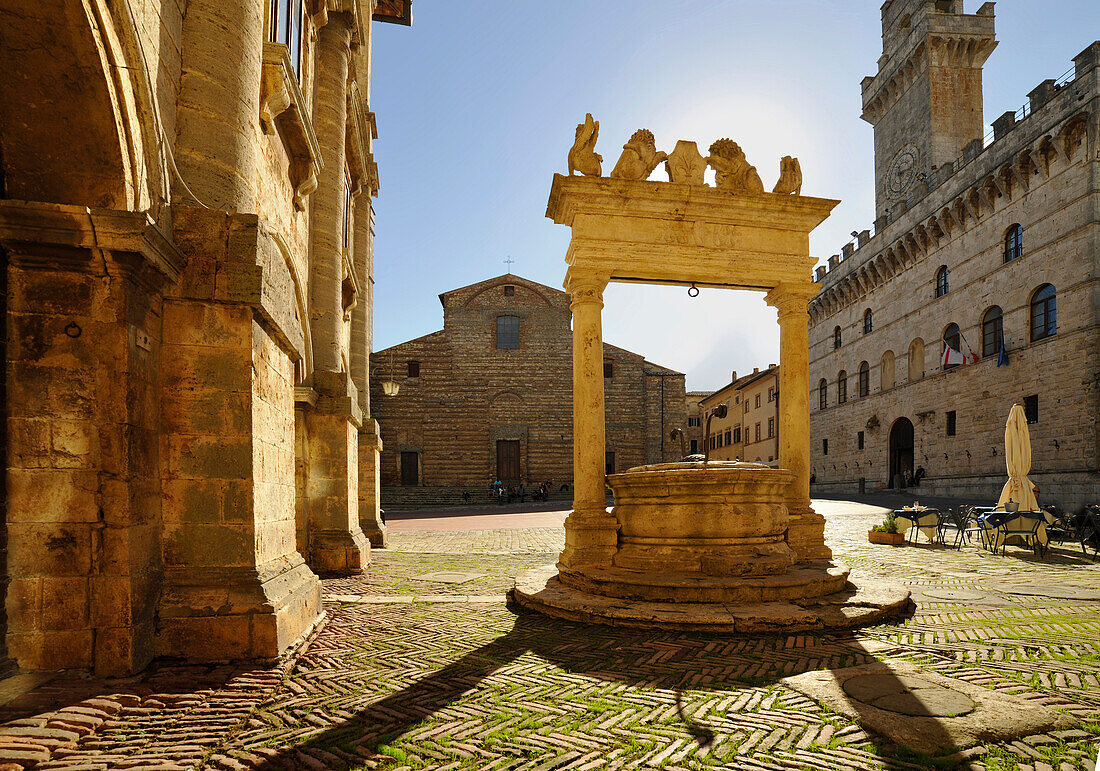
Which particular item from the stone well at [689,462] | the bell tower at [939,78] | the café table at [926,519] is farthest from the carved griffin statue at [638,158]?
the bell tower at [939,78]

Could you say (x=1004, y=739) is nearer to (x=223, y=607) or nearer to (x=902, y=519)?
(x=223, y=607)

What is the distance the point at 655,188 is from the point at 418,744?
21.8ft

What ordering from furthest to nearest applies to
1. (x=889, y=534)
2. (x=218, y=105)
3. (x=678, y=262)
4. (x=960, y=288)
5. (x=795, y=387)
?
1. (x=960, y=288)
2. (x=889, y=534)
3. (x=795, y=387)
4. (x=678, y=262)
5. (x=218, y=105)

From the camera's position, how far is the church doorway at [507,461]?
115 ft

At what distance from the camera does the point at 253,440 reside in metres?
4.36

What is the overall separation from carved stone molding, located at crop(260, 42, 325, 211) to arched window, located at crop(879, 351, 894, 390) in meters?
30.6

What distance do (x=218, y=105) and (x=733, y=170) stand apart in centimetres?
600

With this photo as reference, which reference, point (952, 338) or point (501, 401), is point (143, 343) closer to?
point (952, 338)

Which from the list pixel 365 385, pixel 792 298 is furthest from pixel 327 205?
pixel 792 298

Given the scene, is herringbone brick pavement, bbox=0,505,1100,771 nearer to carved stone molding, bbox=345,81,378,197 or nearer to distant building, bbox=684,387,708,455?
carved stone molding, bbox=345,81,378,197

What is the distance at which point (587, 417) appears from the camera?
755 centimetres

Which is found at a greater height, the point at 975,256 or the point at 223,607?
the point at 975,256

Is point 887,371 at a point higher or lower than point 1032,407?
higher

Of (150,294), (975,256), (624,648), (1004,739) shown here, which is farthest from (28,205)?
(975,256)
